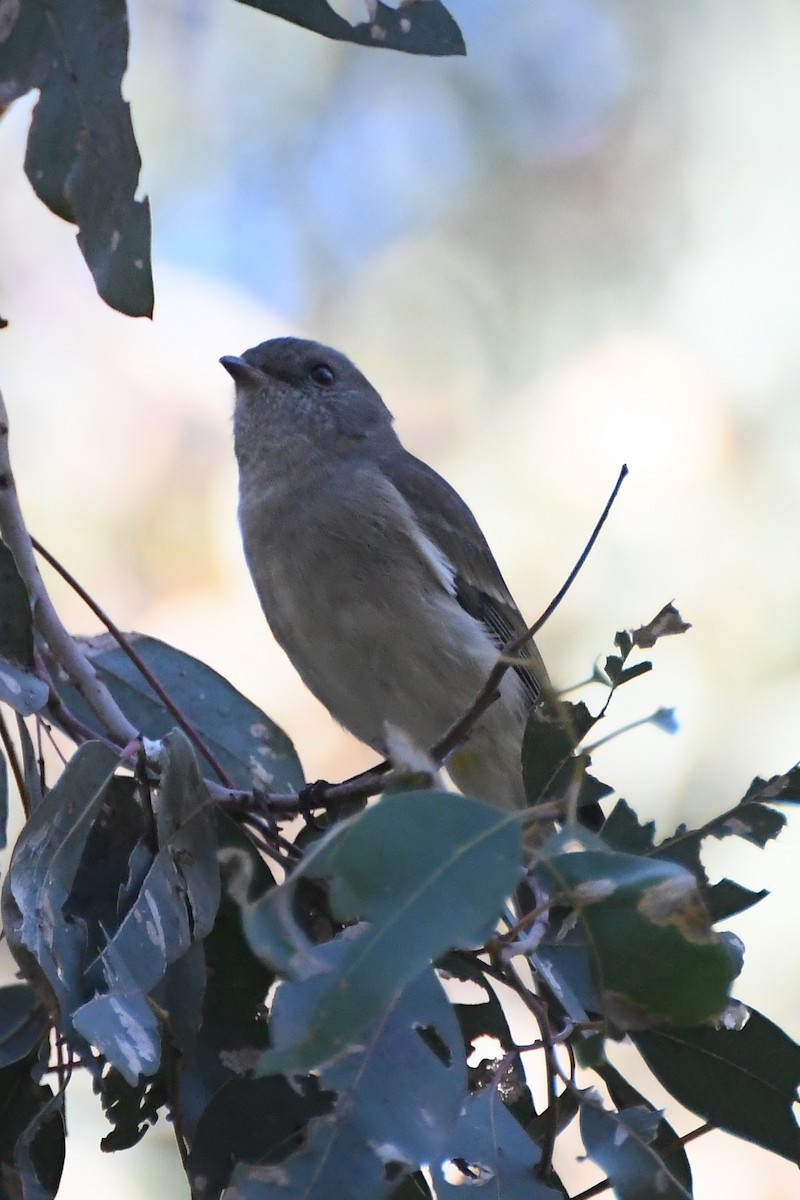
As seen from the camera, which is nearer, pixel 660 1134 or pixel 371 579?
pixel 660 1134

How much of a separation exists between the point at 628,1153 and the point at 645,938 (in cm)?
40

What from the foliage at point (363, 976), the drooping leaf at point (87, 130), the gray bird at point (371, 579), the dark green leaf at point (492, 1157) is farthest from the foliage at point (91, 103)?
the gray bird at point (371, 579)

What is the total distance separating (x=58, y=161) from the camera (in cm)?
204

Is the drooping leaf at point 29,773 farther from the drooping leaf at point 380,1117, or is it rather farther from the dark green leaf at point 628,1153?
the dark green leaf at point 628,1153

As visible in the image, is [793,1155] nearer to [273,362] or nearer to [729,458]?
[273,362]

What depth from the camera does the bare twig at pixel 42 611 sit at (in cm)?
210

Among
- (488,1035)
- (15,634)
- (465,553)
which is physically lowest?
(488,1035)

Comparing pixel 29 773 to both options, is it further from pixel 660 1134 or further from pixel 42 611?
pixel 660 1134

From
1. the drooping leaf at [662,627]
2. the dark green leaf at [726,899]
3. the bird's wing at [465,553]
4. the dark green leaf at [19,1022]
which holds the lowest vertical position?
the dark green leaf at [19,1022]

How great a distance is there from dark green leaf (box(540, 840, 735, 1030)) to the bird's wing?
2.17m

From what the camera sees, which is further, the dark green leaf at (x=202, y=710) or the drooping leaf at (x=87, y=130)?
the dark green leaf at (x=202, y=710)

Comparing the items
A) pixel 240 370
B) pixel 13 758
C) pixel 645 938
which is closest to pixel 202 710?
pixel 13 758

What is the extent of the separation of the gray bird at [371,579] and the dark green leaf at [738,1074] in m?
1.27

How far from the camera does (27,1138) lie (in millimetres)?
1739
